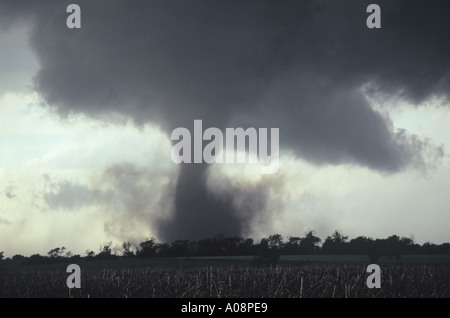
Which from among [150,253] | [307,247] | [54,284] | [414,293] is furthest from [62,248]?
[414,293]

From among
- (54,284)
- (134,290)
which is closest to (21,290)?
(54,284)

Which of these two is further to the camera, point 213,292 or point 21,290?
point 21,290

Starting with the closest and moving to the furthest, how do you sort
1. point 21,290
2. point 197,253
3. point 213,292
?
point 213,292 < point 21,290 < point 197,253

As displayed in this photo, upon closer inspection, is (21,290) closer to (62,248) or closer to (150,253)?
(150,253)
